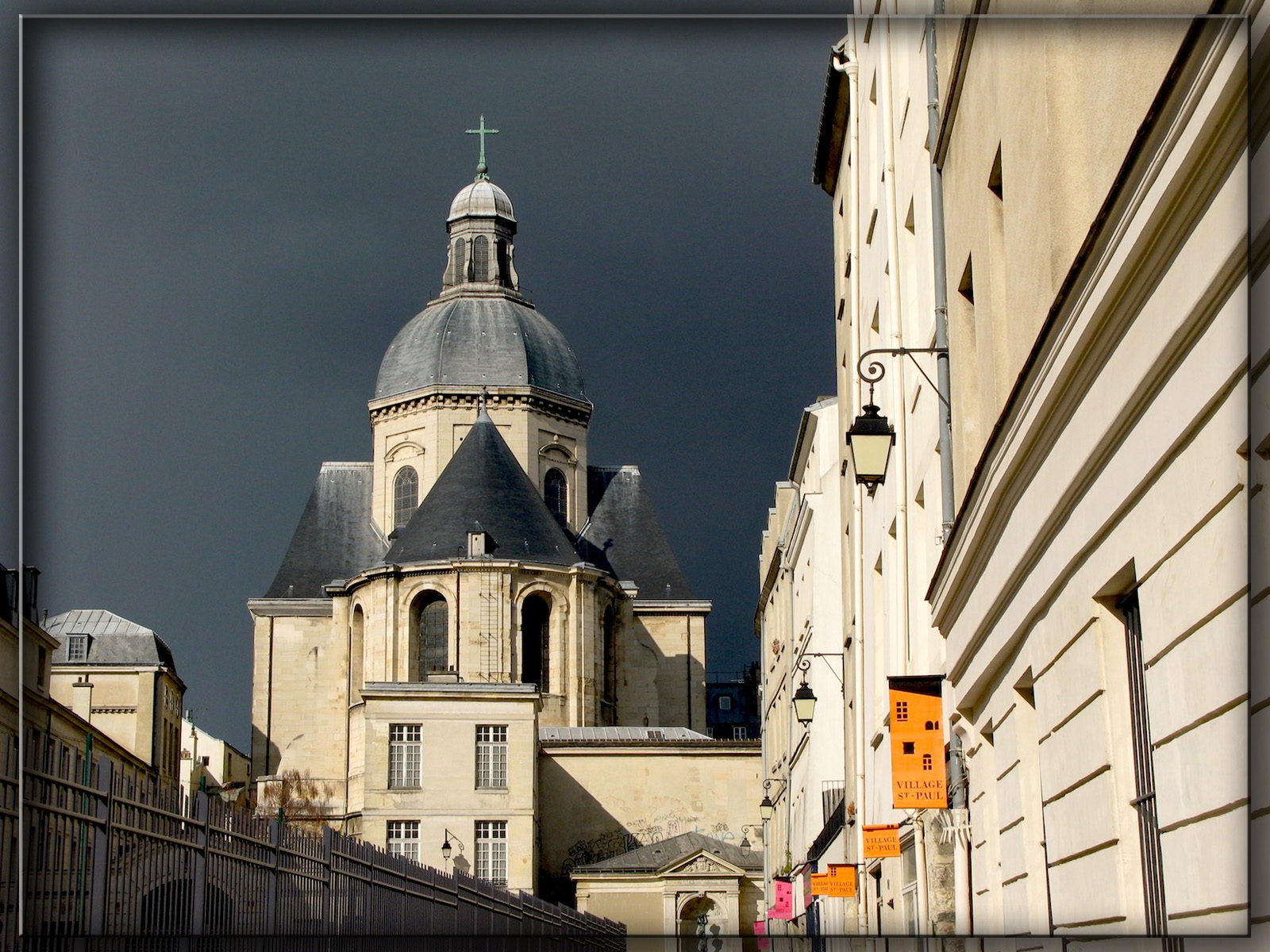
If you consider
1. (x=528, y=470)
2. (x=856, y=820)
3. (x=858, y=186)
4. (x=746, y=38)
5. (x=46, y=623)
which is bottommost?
(x=856, y=820)

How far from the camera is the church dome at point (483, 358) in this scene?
222 feet

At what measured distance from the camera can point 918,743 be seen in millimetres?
13000

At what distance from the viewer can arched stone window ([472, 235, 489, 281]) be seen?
233 feet

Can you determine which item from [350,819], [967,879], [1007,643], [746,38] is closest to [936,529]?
[967,879]

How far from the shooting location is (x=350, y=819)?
52406 millimetres

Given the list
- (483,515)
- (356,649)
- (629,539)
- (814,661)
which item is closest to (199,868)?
(814,661)

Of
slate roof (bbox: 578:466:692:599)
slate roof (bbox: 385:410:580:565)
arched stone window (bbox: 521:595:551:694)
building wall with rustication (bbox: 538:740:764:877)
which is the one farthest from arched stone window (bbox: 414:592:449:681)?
slate roof (bbox: 578:466:692:599)

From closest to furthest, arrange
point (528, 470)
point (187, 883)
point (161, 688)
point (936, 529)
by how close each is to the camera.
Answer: point (187, 883), point (936, 529), point (161, 688), point (528, 470)

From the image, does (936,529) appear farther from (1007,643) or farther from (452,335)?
(452,335)

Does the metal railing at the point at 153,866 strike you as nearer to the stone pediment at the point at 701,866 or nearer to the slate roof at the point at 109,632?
the slate roof at the point at 109,632

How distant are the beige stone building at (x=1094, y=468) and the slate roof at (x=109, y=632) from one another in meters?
4.82

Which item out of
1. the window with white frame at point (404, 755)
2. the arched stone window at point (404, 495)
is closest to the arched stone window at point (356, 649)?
the arched stone window at point (404, 495)

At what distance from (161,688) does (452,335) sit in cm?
2633

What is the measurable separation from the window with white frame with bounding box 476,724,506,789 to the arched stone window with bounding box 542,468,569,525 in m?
17.0
